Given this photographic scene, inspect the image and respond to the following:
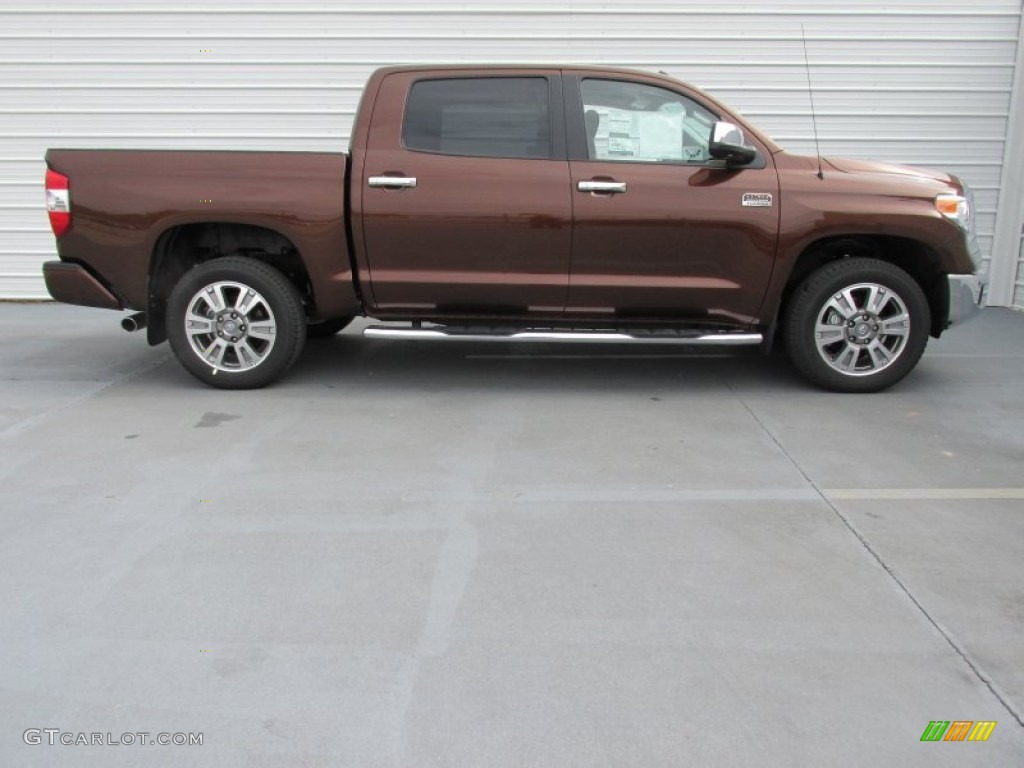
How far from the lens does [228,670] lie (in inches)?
108

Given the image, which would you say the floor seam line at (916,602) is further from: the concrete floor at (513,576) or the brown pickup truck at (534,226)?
the brown pickup truck at (534,226)

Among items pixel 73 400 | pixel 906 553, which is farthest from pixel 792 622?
pixel 73 400

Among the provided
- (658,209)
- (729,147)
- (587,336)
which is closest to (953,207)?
(729,147)

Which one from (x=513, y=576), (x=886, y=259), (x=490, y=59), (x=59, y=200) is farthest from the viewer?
(x=490, y=59)

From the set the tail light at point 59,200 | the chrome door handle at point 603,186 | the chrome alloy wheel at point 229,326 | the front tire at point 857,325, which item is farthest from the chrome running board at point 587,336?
the tail light at point 59,200

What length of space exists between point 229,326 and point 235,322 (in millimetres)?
46

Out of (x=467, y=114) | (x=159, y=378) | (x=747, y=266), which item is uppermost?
(x=467, y=114)

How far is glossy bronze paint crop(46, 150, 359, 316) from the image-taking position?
5551 mm

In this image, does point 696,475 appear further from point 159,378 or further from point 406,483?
point 159,378

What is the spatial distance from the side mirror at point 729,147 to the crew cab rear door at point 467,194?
2.98 feet

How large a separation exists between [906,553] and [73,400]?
194 inches

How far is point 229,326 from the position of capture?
5.75 metres
